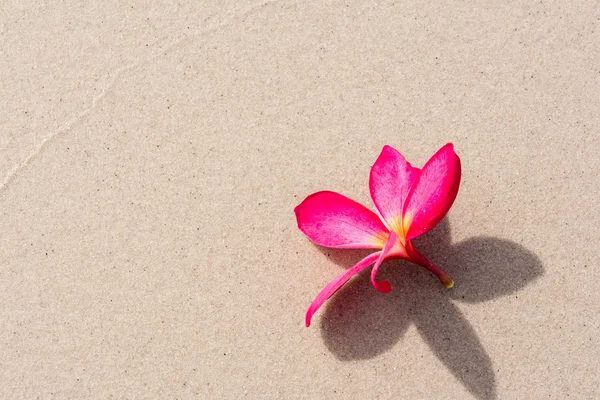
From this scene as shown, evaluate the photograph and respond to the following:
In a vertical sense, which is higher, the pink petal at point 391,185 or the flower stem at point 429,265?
the pink petal at point 391,185

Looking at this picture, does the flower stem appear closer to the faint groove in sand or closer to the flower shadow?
the flower shadow

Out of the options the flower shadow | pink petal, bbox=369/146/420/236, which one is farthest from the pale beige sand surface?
pink petal, bbox=369/146/420/236

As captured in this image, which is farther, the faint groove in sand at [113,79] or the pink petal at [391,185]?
the faint groove in sand at [113,79]

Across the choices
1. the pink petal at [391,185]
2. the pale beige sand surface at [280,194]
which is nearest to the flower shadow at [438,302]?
the pale beige sand surface at [280,194]

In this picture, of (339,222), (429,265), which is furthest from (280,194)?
(429,265)

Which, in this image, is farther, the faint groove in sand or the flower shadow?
the faint groove in sand

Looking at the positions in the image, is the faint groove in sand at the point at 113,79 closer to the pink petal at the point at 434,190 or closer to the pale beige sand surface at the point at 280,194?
the pale beige sand surface at the point at 280,194

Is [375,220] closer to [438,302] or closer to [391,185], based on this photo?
[391,185]

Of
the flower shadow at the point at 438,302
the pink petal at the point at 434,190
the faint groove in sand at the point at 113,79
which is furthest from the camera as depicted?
the faint groove in sand at the point at 113,79
